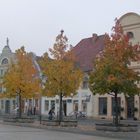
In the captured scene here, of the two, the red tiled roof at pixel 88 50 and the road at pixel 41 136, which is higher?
the red tiled roof at pixel 88 50

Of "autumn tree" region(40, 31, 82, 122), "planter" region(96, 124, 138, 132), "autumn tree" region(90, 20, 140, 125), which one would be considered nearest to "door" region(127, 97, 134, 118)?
"autumn tree" region(40, 31, 82, 122)

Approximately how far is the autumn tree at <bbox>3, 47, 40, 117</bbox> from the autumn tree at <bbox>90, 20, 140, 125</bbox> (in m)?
14.5

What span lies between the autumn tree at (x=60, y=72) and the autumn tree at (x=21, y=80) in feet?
23.3

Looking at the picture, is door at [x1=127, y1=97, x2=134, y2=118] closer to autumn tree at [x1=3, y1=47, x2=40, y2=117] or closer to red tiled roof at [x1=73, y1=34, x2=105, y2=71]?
red tiled roof at [x1=73, y1=34, x2=105, y2=71]

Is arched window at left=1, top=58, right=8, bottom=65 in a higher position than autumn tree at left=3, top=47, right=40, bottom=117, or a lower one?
higher

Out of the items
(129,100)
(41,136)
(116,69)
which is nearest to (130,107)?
(129,100)

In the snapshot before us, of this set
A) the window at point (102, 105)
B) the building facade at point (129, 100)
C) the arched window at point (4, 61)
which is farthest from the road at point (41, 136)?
the arched window at point (4, 61)

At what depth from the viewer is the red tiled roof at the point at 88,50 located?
219ft

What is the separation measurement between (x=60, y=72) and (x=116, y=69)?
7947 mm

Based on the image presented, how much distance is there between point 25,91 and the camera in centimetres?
4766

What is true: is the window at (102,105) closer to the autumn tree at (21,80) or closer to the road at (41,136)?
the autumn tree at (21,80)

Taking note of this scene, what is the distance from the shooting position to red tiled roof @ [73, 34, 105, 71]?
2628 inches

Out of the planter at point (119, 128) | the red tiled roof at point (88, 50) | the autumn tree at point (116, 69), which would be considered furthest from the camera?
the red tiled roof at point (88, 50)

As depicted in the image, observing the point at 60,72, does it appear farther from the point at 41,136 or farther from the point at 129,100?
the point at 129,100
